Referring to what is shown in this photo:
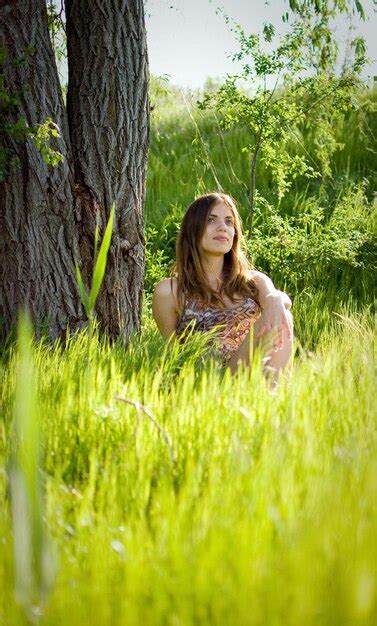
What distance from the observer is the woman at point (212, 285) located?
455 cm

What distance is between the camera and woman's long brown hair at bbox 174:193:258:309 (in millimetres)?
4625

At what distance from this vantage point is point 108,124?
177 inches

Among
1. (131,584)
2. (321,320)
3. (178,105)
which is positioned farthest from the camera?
(178,105)

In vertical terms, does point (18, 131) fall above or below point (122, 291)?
above

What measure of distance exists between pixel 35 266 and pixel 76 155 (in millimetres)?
652

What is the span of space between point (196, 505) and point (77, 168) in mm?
2923

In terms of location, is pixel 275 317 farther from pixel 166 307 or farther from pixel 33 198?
pixel 33 198

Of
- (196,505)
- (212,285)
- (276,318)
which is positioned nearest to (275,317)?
(276,318)

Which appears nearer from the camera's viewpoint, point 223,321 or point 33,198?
point 33,198

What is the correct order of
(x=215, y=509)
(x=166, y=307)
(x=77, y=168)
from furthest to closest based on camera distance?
(x=166, y=307) → (x=77, y=168) → (x=215, y=509)

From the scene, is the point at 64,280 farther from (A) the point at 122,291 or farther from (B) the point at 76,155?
(B) the point at 76,155

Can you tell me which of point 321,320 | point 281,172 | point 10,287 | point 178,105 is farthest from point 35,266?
point 178,105

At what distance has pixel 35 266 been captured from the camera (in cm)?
422

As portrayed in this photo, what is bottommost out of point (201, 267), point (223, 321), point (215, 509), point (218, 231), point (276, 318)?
point (223, 321)
